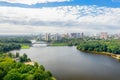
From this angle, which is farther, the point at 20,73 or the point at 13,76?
the point at 20,73

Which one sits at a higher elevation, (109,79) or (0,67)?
(0,67)

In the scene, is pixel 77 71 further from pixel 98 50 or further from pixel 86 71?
pixel 98 50

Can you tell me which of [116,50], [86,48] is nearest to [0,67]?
[116,50]

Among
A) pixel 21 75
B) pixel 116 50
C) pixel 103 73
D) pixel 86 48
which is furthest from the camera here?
pixel 86 48

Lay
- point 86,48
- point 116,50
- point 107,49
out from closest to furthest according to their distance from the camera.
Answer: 1. point 116,50
2. point 107,49
3. point 86,48

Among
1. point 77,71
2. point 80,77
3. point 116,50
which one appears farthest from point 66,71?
point 116,50

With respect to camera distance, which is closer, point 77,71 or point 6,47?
point 77,71

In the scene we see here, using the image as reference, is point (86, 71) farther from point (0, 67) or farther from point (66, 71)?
point (0, 67)

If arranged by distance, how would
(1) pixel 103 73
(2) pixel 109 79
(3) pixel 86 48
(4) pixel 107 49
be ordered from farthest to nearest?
(3) pixel 86 48 < (4) pixel 107 49 < (1) pixel 103 73 < (2) pixel 109 79

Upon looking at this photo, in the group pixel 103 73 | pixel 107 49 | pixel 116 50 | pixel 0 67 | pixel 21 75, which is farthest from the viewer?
pixel 107 49
